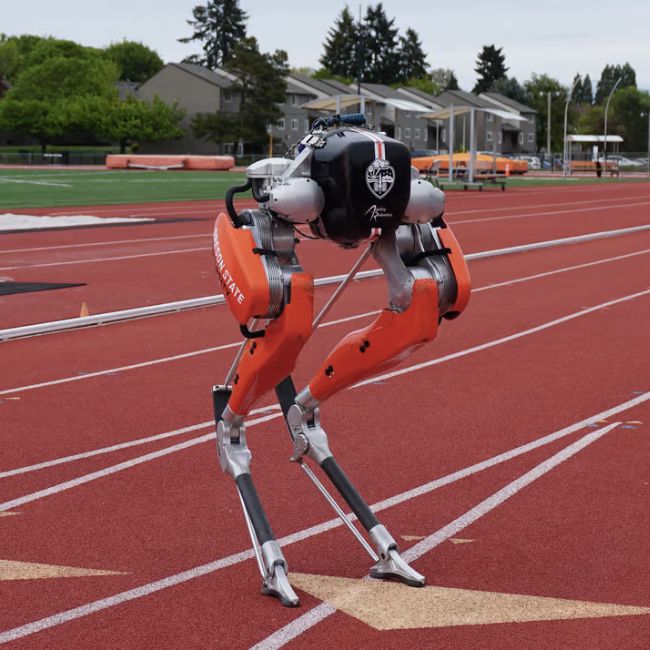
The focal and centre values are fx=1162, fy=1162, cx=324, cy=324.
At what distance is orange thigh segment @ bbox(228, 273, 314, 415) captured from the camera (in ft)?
14.1

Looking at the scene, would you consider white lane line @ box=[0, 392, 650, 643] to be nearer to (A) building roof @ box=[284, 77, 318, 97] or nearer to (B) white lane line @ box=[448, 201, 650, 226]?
(B) white lane line @ box=[448, 201, 650, 226]

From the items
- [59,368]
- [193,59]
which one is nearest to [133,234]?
[59,368]

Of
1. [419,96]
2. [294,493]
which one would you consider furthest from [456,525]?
[419,96]

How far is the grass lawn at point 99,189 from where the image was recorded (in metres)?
34.1

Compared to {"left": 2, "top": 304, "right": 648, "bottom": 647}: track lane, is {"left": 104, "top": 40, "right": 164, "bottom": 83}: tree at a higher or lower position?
higher

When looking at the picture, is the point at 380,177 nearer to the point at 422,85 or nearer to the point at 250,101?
the point at 250,101

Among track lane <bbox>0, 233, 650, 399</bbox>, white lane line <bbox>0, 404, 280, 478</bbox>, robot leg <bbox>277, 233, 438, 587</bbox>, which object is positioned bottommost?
track lane <bbox>0, 233, 650, 399</bbox>

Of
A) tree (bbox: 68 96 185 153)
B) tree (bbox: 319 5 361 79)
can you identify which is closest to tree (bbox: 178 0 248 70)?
tree (bbox: 319 5 361 79)

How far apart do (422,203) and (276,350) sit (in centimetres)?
79

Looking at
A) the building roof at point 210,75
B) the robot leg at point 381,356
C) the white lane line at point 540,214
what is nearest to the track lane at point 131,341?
the robot leg at point 381,356

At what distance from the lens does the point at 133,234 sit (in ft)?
74.5

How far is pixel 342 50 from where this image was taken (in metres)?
145

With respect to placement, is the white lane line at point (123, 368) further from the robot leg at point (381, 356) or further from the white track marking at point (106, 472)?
the robot leg at point (381, 356)

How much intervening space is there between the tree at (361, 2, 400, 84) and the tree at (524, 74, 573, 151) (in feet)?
56.2
